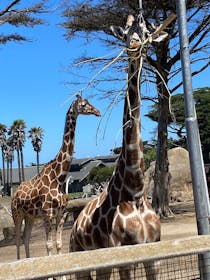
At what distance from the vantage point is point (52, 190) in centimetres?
1023

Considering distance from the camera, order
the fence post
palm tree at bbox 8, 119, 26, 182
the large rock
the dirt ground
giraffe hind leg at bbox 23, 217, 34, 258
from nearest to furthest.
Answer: the fence post
giraffe hind leg at bbox 23, 217, 34, 258
the dirt ground
the large rock
palm tree at bbox 8, 119, 26, 182

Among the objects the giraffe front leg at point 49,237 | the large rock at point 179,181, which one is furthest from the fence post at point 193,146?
the large rock at point 179,181

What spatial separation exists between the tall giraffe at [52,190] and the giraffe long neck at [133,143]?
4.52m

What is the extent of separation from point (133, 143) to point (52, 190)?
499 centimetres

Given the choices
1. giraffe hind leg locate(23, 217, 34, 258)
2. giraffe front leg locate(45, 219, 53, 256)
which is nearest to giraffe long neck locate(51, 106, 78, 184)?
giraffe front leg locate(45, 219, 53, 256)

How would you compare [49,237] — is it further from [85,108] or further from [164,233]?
[164,233]

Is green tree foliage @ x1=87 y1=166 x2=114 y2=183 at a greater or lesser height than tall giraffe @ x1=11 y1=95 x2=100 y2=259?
greater

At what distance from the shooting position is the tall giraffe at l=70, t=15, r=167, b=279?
528cm

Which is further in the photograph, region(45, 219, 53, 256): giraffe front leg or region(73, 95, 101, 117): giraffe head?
region(73, 95, 101, 117): giraffe head

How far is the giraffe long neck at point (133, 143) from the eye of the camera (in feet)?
18.0

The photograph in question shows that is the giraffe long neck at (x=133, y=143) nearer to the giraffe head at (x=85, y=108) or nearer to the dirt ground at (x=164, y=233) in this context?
the giraffe head at (x=85, y=108)

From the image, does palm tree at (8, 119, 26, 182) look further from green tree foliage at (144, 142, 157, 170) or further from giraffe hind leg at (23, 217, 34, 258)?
giraffe hind leg at (23, 217, 34, 258)

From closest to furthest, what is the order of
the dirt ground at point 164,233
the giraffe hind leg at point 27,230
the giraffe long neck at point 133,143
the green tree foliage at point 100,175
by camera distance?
the giraffe long neck at point 133,143
the giraffe hind leg at point 27,230
the dirt ground at point 164,233
the green tree foliage at point 100,175

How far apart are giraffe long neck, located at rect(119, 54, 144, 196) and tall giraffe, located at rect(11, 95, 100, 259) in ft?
14.8
